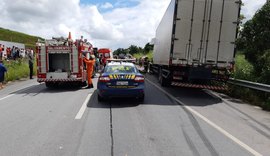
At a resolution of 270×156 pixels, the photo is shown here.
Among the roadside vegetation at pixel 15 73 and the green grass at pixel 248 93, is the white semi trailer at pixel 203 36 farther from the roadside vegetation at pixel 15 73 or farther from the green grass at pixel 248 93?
the roadside vegetation at pixel 15 73

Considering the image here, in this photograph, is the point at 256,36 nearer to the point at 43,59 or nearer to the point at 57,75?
the point at 57,75

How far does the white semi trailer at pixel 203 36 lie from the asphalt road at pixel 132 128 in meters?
1.89

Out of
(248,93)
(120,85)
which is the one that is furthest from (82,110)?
(248,93)

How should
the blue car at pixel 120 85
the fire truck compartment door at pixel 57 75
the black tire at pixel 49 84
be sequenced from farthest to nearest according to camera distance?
1. the black tire at pixel 49 84
2. the fire truck compartment door at pixel 57 75
3. the blue car at pixel 120 85

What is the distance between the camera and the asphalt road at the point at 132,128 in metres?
5.60

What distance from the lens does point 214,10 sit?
12133 mm

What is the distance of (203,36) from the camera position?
1242 centimetres

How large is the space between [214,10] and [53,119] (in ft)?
25.2

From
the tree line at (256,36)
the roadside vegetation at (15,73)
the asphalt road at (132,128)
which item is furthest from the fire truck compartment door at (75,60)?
the tree line at (256,36)

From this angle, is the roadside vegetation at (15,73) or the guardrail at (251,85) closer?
the guardrail at (251,85)

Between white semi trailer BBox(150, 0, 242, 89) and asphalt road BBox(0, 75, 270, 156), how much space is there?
1.89m

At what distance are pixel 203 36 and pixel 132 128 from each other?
262 inches

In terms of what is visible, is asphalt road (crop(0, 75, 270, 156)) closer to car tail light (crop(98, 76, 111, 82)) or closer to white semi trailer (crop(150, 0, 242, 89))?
car tail light (crop(98, 76, 111, 82))

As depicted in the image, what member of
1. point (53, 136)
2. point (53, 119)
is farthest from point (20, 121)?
point (53, 136)
